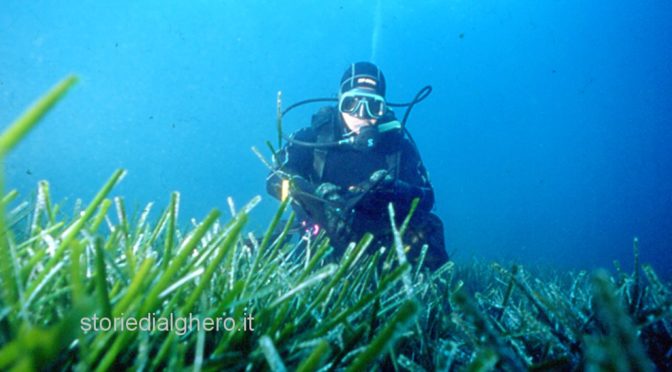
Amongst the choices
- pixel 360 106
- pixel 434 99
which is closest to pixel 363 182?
pixel 360 106

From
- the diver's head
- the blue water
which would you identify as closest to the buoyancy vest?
the diver's head

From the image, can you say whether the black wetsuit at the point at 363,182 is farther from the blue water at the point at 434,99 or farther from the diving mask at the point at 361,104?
the blue water at the point at 434,99

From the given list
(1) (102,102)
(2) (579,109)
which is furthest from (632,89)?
(1) (102,102)

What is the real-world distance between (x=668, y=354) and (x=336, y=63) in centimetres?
7321

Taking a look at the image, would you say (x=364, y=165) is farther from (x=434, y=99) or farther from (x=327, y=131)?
(x=434, y=99)

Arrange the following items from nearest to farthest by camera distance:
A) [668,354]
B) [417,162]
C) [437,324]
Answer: [668,354]
[437,324]
[417,162]

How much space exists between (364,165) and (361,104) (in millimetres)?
918

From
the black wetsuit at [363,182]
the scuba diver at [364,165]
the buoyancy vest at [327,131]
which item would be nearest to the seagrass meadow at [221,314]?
the black wetsuit at [363,182]

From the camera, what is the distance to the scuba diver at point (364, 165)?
11.7 feet

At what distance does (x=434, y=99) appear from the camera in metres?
74.6

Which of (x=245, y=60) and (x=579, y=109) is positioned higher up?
(x=579, y=109)

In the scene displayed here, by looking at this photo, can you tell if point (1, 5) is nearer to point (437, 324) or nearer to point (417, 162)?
point (417, 162)

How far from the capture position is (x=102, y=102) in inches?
2495

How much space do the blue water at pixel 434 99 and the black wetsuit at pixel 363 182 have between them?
49283mm
